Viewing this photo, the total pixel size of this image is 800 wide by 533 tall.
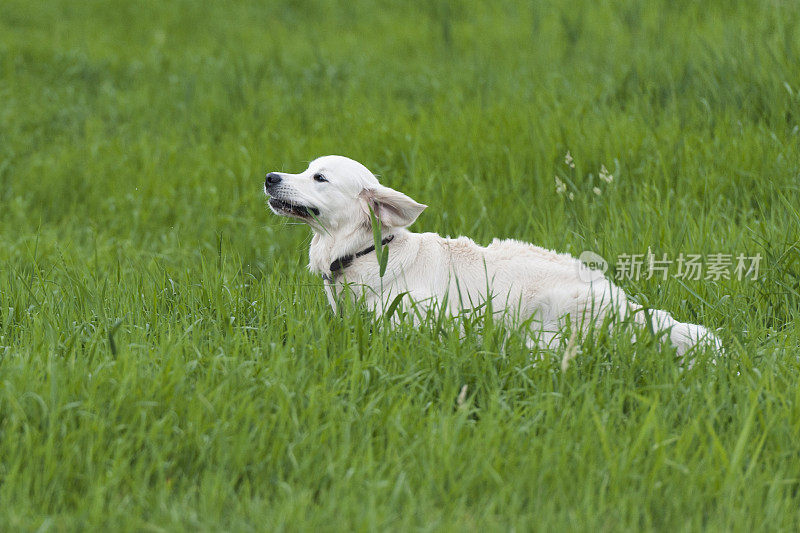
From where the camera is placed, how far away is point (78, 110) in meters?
8.85

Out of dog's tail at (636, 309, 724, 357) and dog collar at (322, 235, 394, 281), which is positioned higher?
dog collar at (322, 235, 394, 281)

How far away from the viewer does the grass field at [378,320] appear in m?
2.83

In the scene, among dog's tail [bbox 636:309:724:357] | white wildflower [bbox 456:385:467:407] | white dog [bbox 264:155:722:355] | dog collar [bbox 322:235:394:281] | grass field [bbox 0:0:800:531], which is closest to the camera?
grass field [bbox 0:0:800:531]

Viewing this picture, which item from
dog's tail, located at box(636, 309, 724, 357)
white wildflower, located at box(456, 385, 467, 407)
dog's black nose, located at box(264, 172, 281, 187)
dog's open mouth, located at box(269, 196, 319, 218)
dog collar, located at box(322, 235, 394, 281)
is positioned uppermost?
dog's black nose, located at box(264, 172, 281, 187)

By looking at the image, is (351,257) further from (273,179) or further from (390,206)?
(273,179)

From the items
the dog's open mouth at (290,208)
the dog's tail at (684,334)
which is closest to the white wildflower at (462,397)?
the dog's tail at (684,334)

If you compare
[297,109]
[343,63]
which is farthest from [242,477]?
[343,63]

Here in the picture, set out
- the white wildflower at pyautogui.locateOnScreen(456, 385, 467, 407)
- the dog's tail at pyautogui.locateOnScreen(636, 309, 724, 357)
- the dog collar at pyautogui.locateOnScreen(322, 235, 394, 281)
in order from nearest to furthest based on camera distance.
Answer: the white wildflower at pyautogui.locateOnScreen(456, 385, 467, 407) → the dog's tail at pyautogui.locateOnScreen(636, 309, 724, 357) → the dog collar at pyautogui.locateOnScreen(322, 235, 394, 281)

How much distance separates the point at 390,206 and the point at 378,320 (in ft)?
A: 2.58

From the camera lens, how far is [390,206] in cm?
431

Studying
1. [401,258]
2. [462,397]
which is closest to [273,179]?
[401,258]

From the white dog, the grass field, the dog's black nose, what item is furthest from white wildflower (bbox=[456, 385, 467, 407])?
the dog's black nose

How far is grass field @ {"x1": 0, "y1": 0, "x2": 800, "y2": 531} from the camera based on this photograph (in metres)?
2.83

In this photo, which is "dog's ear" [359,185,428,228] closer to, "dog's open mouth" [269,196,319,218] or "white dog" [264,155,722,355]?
"white dog" [264,155,722,355]
